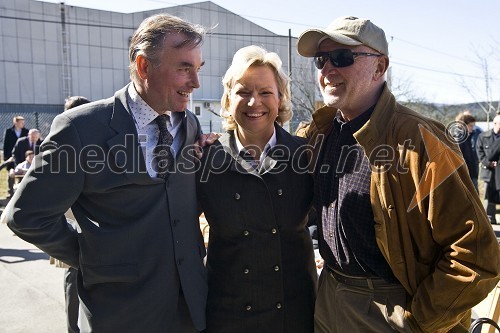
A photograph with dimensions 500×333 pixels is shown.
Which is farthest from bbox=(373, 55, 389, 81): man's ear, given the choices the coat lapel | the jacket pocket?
the jacket pocket

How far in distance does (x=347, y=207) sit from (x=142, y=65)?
1.13 meters

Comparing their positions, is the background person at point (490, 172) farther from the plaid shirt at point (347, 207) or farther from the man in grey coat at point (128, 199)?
the man in grey coat at point (128, 199)

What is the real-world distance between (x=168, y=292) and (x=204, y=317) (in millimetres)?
273

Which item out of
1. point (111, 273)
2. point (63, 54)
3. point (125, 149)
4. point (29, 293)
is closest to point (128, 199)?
point (125, 149)

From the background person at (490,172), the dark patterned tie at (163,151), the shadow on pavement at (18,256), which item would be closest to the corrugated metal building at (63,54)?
the background person at (490,172)

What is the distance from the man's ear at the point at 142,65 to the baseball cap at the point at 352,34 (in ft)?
2.44

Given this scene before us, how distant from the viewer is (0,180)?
14.1 metres

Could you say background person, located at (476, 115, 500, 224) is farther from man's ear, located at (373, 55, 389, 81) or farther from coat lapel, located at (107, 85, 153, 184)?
coat lapel, located at (107, 85, 153, 184)

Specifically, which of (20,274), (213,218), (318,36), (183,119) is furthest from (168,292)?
(20,274)

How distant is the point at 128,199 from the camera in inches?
80.0

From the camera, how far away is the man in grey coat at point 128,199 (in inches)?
76.0

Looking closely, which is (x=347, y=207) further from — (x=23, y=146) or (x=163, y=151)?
(x=23, y=146)

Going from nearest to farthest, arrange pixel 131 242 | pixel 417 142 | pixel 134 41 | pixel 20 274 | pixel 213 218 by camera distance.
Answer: pixel 417 142 < pixel 131 242 < pixel 134 41 < pixel 213 218 < pixel 20 274

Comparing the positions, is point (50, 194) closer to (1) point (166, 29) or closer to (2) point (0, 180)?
(1) point (166, 29)
